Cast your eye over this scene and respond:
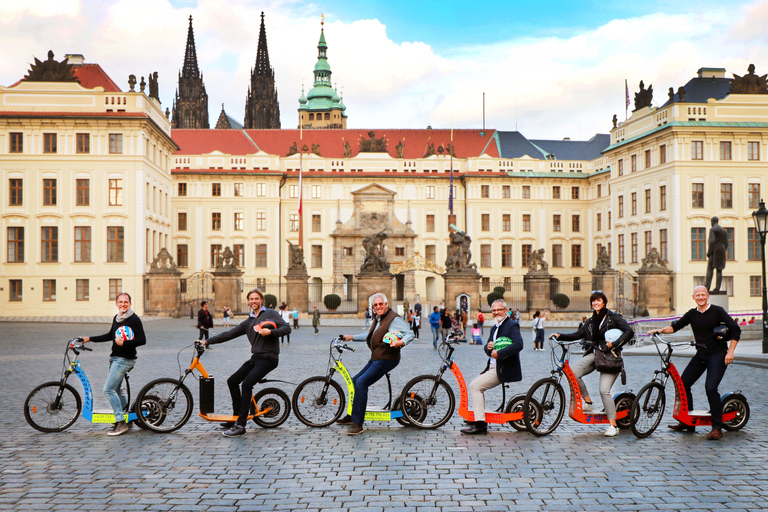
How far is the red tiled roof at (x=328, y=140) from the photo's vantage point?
68.2m

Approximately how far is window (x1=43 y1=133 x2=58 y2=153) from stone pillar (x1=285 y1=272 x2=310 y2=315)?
17.3 metres

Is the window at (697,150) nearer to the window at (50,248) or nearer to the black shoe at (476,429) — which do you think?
the window at (50,248)

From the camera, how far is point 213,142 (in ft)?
225

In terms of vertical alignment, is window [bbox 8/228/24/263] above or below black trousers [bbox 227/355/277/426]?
above

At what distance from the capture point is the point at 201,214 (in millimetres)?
63812

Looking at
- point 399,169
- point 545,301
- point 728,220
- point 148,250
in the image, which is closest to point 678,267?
point 728,220

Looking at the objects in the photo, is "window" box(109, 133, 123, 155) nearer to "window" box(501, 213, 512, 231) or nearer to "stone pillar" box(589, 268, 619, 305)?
"stone pillar" box(589, 268, 619, 305)

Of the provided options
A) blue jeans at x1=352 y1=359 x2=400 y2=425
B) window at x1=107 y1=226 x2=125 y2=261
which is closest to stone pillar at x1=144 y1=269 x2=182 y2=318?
window at x1=107 y1=226 x2=125 y2=261

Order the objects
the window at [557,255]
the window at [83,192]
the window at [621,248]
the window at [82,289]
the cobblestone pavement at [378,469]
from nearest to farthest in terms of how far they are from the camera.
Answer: the cobblestone pavement at [378,469] → the window at [82,289] → the window at [83,192] → the window at [621,248] → the window at [557,255]

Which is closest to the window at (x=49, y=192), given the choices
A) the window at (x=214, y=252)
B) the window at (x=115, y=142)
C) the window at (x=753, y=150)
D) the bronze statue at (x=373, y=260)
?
the window at (x=115, y=142)

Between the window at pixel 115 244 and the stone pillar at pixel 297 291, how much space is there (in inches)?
479

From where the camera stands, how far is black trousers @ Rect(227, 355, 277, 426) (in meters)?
8.57

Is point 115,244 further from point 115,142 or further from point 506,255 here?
point 506,255

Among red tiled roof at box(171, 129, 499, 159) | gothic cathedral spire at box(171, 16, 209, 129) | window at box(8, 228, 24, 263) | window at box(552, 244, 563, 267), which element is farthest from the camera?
gothic cathedral spire at box(171, 16, 209, 129)
